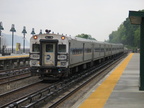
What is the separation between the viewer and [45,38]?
16125 millimetres

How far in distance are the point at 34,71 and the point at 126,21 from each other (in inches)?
4538

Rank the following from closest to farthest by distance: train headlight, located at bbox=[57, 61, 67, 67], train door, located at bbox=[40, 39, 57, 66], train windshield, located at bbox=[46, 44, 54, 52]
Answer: train headlight, located at bbox=[57, 61, 67, 67]
train door, located at bbox=[40, 39, 57, 66]
train windshield, located at bbox=[46, 44, 54, 52]

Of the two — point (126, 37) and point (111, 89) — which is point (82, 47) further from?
point (126, 37)

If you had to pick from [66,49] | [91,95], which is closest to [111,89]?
[91,95]

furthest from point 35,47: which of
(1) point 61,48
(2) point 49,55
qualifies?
(1) point 61,48

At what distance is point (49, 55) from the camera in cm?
1612

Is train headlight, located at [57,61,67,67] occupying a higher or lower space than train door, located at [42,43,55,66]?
lower

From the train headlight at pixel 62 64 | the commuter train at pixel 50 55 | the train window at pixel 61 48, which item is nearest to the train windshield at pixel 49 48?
the commuter train at pixel 50 55

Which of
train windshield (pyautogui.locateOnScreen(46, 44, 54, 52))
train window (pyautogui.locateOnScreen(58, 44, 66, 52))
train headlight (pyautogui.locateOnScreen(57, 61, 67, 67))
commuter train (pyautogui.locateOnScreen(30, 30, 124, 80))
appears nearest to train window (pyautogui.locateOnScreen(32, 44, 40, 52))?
commuter train (pyautogui.locateOnScreen(30, 30, 124, 80))

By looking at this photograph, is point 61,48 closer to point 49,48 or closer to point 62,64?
point 49,48

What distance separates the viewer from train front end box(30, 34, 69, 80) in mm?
15820

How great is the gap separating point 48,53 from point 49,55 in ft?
0.49

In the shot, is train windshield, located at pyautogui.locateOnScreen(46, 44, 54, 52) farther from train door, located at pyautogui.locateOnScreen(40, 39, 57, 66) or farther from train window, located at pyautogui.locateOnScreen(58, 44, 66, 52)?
train window, located at pyautogui.locateOnScreen(58, 44, 66, 52)

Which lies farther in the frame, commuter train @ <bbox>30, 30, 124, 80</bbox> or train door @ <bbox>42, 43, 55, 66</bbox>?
train door @ <bbox>42, 43, 55, 66</bbox>
